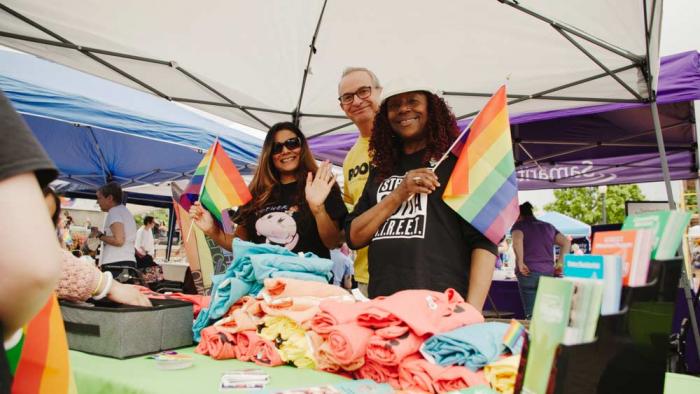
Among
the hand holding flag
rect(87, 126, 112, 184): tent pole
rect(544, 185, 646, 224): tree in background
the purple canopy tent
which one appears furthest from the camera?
rect(544, 185, 646, 224): tree in background

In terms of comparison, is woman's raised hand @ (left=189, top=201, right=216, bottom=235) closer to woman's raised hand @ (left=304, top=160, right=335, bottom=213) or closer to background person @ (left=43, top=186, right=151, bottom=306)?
woman's raised hand @ (left=304, top=160, right=335, bottom=213)

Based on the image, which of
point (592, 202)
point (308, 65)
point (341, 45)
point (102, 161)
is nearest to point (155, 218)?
point (102, 161)

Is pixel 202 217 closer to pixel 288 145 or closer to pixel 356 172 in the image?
pixel 288 145

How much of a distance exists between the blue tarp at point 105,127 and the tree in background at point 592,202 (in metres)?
32.9

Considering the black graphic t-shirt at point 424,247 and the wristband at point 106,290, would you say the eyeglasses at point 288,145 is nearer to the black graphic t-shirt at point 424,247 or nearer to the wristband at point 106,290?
the black graphic t-shirt at point 424,247

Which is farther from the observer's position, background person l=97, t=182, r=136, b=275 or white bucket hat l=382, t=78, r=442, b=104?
background person l=97, t=182, r=136, b=275

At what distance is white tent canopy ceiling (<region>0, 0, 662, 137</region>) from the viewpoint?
10.2ft

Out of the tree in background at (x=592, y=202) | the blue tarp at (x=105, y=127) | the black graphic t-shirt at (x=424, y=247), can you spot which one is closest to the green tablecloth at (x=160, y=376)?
the black graphic t-shirt at (x=424, y=247)

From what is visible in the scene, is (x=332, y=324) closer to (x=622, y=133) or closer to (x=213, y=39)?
(x=213, y=39)

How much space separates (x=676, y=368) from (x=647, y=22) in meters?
2.80

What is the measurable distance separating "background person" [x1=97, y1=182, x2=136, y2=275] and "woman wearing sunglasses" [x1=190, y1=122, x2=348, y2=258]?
3041 millimetres

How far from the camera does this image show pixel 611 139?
5535mm

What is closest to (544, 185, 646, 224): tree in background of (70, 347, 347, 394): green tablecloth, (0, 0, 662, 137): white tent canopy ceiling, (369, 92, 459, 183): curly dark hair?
(0, 0, 662, 137): white tent canopy ceiling

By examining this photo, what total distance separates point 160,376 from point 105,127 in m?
3.92
